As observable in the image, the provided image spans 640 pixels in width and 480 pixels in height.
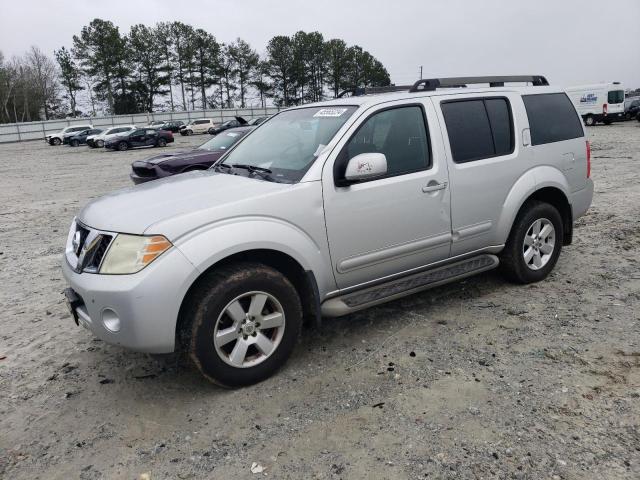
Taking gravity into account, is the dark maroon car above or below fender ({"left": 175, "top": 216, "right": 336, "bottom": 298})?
above

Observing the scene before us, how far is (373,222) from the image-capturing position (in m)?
Answer: 3.79

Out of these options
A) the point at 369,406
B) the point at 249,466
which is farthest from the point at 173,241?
the point at 369,406

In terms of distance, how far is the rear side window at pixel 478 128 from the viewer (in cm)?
429

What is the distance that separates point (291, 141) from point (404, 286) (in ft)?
4.70

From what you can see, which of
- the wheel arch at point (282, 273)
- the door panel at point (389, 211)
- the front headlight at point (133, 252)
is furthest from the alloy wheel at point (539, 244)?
the front headlight at point (133, 252)

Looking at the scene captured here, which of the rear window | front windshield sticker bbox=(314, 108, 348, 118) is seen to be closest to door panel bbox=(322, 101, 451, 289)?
front windshield sticker bbox=(314, 108, 348, 118)

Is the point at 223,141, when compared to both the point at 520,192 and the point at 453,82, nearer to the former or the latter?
the point at 453,82

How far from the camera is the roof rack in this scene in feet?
14.5

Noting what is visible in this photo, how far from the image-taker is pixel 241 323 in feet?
10.9

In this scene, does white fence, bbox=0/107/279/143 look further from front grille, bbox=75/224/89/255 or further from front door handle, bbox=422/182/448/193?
front grille, bbox=75/224/89/255

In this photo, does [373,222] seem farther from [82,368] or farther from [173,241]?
[82,368]

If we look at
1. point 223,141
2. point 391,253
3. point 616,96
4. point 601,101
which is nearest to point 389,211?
point 391,253

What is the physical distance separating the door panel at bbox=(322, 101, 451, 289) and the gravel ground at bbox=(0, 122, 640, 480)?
608mm

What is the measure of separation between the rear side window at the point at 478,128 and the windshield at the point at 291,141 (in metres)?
0.92
